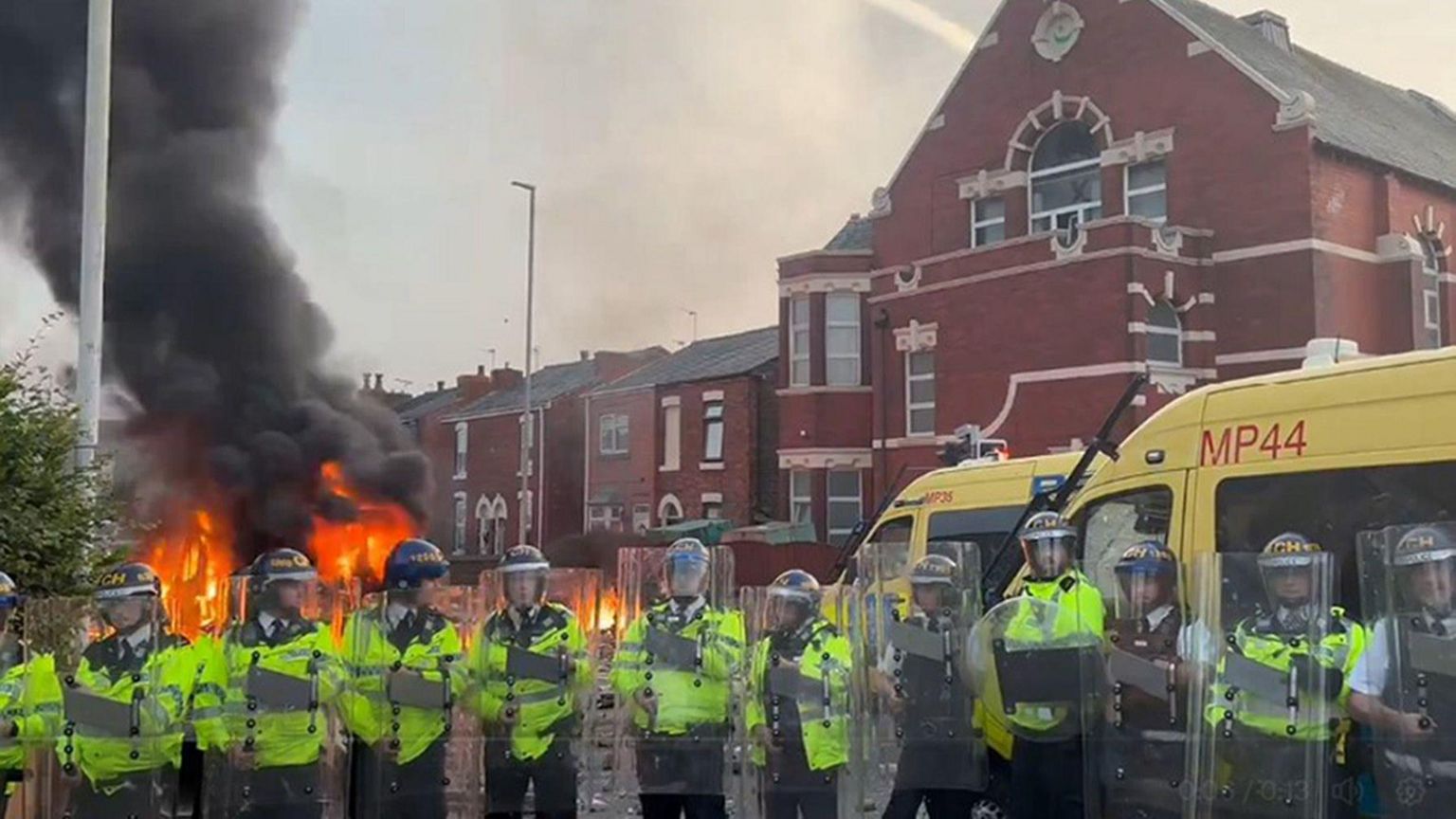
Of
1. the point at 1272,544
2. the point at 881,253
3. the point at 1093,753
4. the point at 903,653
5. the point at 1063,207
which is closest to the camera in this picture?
the point at 1272,544

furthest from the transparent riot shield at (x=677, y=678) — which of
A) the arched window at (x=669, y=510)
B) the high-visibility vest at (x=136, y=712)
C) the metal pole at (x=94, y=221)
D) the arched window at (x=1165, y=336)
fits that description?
the arched window at (x=669, y=510)

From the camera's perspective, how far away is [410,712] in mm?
6254

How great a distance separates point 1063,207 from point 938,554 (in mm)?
19994

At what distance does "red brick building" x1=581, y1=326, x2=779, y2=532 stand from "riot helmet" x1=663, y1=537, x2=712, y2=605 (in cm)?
2531

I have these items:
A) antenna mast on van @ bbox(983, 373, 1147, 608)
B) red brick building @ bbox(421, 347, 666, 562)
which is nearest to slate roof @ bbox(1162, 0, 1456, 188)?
antenna mast on van @ bbox(983, 373, 1147, 608)

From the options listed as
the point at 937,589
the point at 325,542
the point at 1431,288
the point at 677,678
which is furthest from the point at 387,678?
the point at 1431,288

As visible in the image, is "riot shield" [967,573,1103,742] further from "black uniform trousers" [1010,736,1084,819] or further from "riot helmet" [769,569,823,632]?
"riot helmet" [769,569,823,632]

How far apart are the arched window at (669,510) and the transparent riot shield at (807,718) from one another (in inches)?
1065

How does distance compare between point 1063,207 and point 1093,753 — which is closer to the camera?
point 1093,753

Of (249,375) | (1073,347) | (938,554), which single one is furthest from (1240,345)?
(938,554)

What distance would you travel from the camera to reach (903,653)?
6.27 metres

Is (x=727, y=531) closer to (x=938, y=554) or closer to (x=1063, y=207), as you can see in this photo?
(x=1063, y=207)

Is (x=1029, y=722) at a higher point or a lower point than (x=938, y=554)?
lower

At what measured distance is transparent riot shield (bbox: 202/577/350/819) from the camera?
596cm
